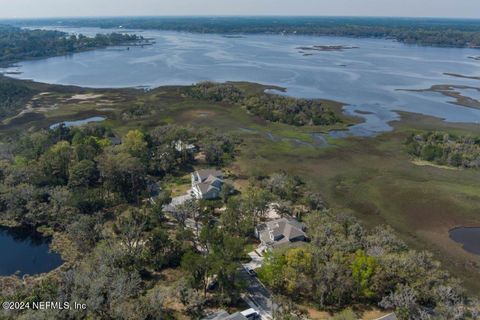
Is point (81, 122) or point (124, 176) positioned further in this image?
point (81, 122)

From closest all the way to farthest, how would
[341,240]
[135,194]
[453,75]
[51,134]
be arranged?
[341,240] → [135,194] → [51,134] → [453,75]

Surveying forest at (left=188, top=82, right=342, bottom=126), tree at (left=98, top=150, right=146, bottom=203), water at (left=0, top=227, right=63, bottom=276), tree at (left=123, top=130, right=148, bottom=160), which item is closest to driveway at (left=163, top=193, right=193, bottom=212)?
tree at (left=98, top=150, right=146, bottom=203)

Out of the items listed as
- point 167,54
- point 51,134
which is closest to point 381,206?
point 51,134

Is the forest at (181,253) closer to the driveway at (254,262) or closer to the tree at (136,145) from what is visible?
the driveway at (254,262)

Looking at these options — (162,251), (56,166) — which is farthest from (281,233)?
(56,166)

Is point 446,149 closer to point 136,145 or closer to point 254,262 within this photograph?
point 254,262

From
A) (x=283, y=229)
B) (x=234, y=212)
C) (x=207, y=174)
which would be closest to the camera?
(x=283, y=229)

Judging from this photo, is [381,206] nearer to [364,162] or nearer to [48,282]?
[364,162]
